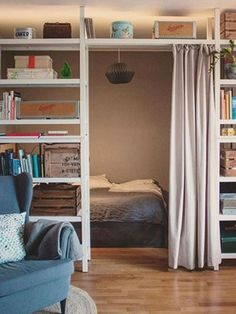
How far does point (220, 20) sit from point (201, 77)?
26.9 inches

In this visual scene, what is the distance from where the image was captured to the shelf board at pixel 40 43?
393 centimetres

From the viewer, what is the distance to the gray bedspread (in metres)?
4.78

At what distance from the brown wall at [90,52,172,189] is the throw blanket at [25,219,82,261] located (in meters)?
3.49

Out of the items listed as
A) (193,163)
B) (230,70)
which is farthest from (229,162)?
(230,70)

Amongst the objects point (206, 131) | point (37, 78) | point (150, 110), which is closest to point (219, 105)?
point (206, 131)

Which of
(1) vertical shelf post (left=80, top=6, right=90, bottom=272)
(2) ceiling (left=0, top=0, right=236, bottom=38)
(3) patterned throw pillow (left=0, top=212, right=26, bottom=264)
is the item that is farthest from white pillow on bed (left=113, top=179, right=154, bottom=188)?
(3) patterned throw pillow (left=0, top=212, right=26, bottom=264)

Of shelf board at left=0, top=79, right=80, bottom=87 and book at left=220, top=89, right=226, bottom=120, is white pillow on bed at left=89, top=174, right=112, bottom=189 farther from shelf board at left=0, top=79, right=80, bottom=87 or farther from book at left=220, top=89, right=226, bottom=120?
book at left=220, top=89, right=226, bottom=120

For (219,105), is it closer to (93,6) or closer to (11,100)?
(93,6)

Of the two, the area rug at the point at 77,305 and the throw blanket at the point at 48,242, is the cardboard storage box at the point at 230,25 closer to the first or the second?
the throw blanket at the point at 48,242

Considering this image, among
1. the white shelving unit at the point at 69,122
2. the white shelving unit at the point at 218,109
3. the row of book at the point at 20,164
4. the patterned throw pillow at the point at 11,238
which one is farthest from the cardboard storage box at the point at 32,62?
the white shelving unit at the point at 218,109

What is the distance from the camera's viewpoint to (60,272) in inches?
113

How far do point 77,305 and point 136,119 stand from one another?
3880 mm

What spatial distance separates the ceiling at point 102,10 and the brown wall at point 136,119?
1.82 meters

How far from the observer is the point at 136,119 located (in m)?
6.57
